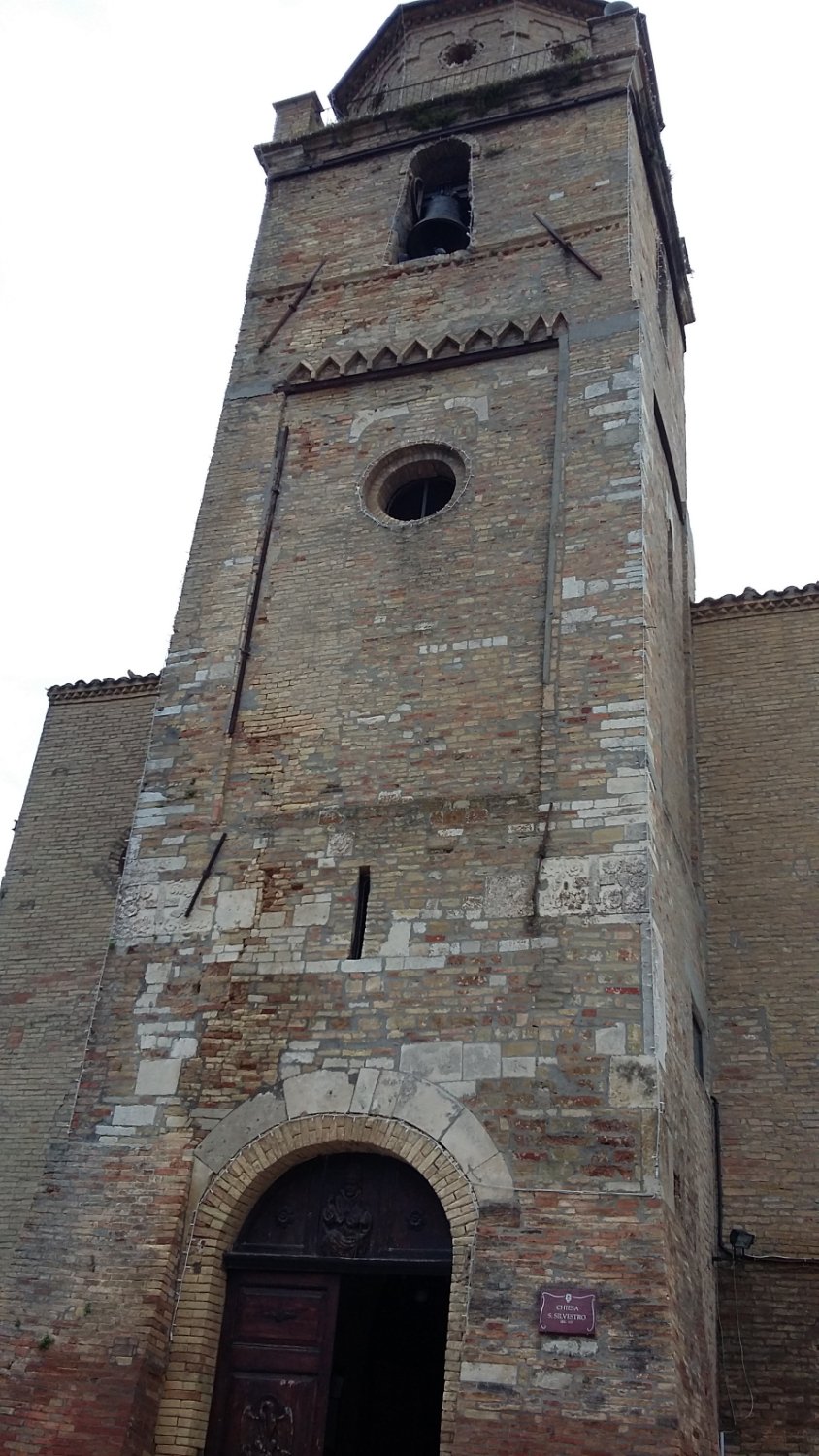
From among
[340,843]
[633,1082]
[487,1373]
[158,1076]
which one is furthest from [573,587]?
[487,1373]

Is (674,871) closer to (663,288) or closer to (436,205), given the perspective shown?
(663,288)

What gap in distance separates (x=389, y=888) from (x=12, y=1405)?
4108 millimetres

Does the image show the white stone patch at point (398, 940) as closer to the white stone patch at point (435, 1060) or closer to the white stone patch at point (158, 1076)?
the white stone patch at point (435, 1060)

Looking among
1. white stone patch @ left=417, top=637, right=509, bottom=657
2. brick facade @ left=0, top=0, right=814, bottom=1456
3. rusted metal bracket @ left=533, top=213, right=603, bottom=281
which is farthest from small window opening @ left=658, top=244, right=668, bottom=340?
white stone patch @ left=417, top=637, right=509, bottom=657

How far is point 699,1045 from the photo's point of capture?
10422mm

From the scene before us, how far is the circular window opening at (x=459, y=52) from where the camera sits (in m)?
15.6

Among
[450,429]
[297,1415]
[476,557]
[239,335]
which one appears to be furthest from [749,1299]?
[239,335]

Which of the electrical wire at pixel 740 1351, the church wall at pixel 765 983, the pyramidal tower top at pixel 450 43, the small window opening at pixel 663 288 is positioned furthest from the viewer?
the pyramidal tower top at pixel 450 43

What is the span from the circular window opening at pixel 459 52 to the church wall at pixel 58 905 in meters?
8.49

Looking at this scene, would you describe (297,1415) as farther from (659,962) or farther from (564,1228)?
(659,962)

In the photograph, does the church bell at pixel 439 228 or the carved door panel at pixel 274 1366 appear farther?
the church bell at pixel 439 228

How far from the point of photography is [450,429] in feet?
38.1

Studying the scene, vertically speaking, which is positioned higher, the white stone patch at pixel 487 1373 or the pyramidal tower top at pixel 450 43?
the pyramidal tower top at pixel 450 43

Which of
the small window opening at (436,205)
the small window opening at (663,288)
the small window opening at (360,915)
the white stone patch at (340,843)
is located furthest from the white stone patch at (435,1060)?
the small window opening at (663,288)
